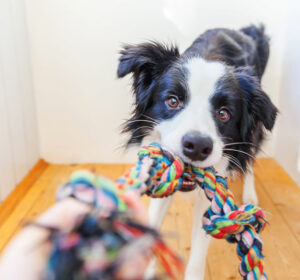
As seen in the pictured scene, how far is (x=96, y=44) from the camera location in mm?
2004

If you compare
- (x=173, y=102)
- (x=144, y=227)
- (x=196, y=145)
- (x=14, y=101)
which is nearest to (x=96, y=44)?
(x=14, y=101)

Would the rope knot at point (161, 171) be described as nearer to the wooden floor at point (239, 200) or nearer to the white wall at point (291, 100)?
the wooden floor at point (239, 200)

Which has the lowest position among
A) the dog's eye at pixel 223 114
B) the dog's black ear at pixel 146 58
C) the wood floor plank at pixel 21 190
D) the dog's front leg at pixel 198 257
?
the wood floor plank at pixel 21 190

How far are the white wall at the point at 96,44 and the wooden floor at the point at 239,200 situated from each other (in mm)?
274

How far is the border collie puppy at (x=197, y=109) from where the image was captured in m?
0.97

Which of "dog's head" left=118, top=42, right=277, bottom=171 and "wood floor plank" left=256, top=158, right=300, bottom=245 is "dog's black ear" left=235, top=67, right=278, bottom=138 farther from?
"wood floor plank" left=256, top=158, right=300, bottom=245

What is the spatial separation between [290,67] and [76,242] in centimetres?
194

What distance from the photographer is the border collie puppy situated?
970 millimetres

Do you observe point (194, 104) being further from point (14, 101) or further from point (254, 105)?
point (14, 101)

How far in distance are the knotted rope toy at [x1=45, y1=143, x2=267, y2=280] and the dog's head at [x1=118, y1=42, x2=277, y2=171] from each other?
0.10m

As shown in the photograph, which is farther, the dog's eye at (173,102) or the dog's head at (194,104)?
the dog's eye at (173,102)

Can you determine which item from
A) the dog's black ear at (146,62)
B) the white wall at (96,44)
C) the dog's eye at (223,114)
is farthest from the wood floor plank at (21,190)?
the dog's eye at (223,114)

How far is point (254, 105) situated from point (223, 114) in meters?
0.17

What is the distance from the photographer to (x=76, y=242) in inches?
14.1
